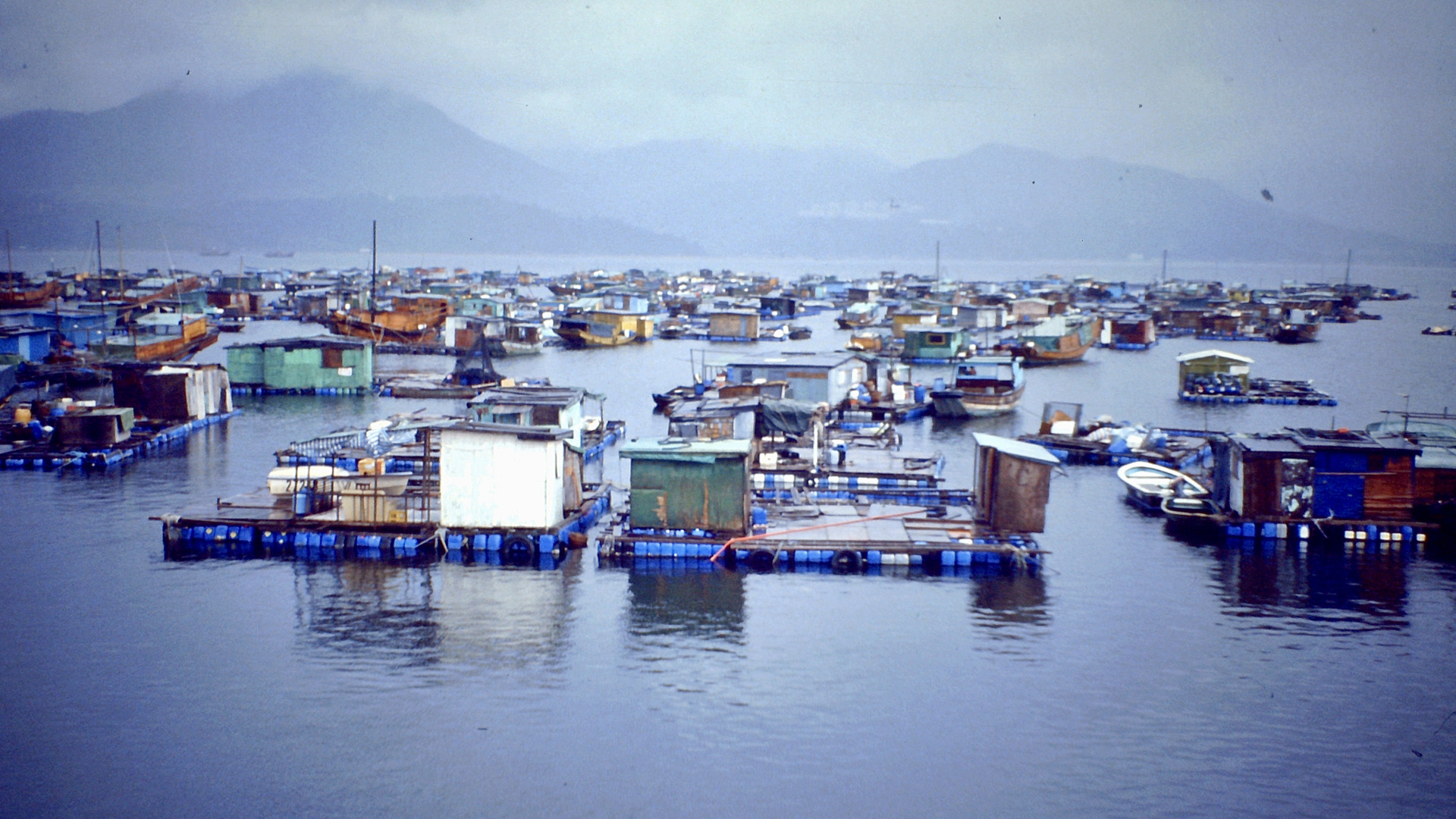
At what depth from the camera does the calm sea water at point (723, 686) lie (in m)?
12.0

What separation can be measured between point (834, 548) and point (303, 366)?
28469mm

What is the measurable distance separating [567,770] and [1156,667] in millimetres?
8543

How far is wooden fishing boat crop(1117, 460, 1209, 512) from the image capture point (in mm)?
23844

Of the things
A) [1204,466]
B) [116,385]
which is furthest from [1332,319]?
[116,385]

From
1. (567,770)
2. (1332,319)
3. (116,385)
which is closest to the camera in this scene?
(567,770)

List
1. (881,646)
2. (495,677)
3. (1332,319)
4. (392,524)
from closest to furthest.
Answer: (495,677) < (881,646) < (392,524) < (1332,319)

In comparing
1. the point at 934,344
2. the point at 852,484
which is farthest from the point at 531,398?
the point at 934,344

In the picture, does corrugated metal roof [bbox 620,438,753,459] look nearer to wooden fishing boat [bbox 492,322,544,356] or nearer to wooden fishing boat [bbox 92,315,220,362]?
wooden fishing boat [bbox 92,315,220,362]

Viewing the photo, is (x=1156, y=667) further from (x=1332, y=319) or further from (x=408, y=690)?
(x=1332, y=319)

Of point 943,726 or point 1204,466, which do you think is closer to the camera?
point 943,726

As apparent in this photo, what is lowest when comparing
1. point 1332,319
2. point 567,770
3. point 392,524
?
point 567,770

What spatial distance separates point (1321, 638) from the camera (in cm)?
1664

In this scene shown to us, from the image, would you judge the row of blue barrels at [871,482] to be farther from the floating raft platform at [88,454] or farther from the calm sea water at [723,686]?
the floating raft platform at [88,454]

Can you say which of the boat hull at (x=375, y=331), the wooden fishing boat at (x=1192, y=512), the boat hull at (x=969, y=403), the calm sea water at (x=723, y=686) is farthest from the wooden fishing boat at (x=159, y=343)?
the wooden fishing boat at (x=1192, y=512)
